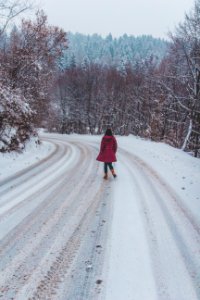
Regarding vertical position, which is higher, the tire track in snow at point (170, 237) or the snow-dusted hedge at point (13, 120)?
the snow-dusted hedge at point (13, 120)

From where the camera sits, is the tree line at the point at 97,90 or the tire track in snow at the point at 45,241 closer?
the tire track in snow at the point at 45,241

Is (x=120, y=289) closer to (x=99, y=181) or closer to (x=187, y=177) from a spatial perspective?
(x=99, y=181)

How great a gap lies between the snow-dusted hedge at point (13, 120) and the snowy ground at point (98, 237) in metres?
4.56

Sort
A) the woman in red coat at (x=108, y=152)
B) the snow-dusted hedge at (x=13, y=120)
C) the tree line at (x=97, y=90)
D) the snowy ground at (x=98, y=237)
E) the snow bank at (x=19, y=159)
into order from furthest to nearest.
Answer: the tree line at (x=97, y=90) < the snow-dusted hedge at (x=13, y=120) < the snow bank at (x=19, y=159) < the woman in red coat at (x=108, y=152) < the snowy ground at (x=98, y=237)

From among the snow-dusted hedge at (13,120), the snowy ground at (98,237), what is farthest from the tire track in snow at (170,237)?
the snow-dusted hedge at (13,120)

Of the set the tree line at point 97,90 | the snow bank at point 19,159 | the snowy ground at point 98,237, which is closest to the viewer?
the snowy ground at point 98,237

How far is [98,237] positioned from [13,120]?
11.5 m

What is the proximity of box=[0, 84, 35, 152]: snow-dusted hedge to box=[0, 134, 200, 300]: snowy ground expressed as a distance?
4.56 metres

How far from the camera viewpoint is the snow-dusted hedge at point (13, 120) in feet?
48.9

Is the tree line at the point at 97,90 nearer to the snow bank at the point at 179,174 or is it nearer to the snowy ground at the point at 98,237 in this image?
the snow bank at the point at 179,174

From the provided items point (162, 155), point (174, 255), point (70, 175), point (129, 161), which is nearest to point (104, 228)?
point (174, 255)

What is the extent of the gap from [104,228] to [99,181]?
4.27m

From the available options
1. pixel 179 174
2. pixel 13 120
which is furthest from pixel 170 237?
pixel 13 120

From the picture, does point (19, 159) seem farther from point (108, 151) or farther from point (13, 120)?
point (108, 151)
